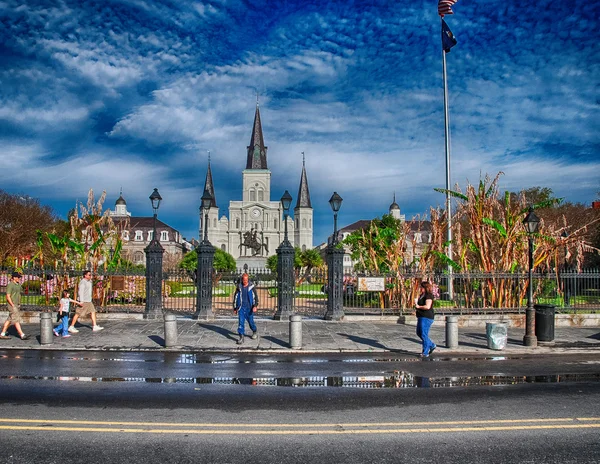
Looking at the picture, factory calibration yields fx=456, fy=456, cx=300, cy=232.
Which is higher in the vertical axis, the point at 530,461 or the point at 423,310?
the point at 423,310

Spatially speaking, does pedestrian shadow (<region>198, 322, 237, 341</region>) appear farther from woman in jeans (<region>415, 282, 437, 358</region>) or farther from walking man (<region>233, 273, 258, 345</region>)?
woman in jeans (<region>415, 282, 437, 358</region>)

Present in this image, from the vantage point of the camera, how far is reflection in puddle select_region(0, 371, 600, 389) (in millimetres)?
8242

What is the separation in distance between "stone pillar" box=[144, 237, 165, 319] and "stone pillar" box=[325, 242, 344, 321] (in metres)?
6.45

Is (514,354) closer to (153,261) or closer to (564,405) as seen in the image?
(564,405)

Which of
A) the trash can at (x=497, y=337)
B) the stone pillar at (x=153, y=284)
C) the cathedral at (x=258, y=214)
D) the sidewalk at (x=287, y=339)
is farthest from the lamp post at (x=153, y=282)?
the cathedral at (x=258, y=214)

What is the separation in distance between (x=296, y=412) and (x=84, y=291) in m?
10.1

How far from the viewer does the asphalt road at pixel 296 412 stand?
497 cm

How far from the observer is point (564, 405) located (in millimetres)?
6875

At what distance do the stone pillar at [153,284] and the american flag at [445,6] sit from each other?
709 inches

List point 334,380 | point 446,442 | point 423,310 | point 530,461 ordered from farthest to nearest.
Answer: point 423,310, point 334,380, point 446,442, point 530,461

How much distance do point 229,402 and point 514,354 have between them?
8224mm

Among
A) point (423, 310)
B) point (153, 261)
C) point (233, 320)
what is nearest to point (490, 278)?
point (423, 310)

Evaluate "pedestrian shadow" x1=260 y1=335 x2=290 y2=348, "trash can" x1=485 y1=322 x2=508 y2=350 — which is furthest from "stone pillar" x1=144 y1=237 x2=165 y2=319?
"trash can" x1=485 y1=322 x2=508 y2=350

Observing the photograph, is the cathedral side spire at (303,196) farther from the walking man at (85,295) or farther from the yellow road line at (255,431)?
the yellow road line at (255,431)
